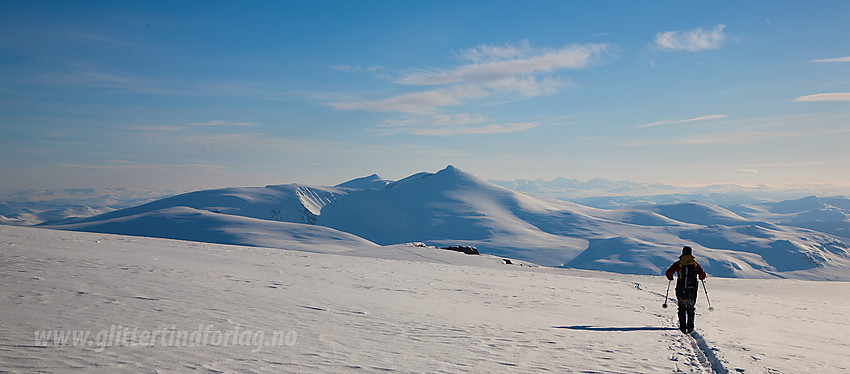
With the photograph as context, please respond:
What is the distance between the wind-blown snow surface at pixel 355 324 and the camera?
6.55 metres

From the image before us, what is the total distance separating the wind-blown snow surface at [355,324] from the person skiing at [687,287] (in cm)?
43

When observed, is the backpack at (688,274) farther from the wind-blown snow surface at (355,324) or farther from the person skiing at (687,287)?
the wind-blown snow surface at (355,324)

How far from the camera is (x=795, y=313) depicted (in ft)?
56.1

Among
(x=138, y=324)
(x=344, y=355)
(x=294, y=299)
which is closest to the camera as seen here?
(x=344, y=355)

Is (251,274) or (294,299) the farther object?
(251,274)

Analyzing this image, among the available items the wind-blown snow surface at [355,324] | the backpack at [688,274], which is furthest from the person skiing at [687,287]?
the wind-blown snow surface at [355,324]

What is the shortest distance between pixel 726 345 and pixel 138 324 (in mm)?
11806

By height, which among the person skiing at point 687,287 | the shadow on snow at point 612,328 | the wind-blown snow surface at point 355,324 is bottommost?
the shadow on snow at point 612,328

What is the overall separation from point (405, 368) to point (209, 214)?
457ft

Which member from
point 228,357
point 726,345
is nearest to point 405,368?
point 228,357

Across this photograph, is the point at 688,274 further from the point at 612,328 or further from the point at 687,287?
the point at 612,328

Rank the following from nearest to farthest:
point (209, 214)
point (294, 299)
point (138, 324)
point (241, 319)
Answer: point (138, 324)
point (241, 319)
point (294, 299)
point (209, 214)

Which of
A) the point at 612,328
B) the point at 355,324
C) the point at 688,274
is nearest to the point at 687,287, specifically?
the point at 688,274

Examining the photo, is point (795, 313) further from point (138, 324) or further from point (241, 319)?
point (138, 324)
